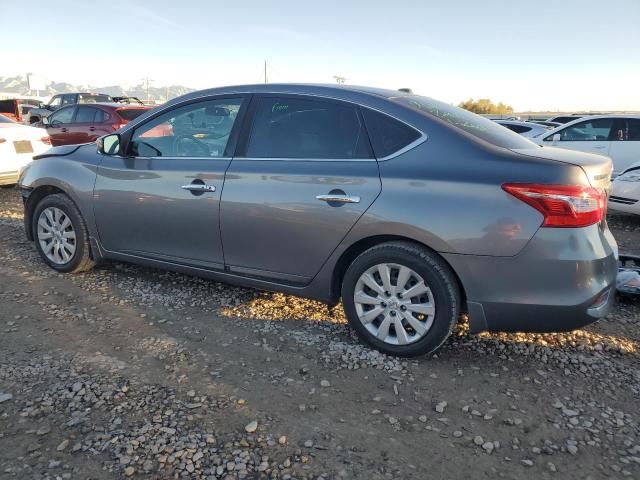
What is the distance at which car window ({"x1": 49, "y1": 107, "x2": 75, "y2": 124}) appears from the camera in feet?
38.9

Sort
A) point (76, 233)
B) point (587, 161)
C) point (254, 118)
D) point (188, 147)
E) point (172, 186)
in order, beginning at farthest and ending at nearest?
1. point (76, 233)
2. point (188, 147)
3. point (172, 186)
4. point (254, 118)
5. point (587, 161)

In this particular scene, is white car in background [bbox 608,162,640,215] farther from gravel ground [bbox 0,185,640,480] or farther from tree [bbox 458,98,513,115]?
tree [bbox 458,98,513,115]

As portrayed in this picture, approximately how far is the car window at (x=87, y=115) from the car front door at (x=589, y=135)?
9596mm

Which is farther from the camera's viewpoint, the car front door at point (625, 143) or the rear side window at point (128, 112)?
the rear side window at point (128, 112)

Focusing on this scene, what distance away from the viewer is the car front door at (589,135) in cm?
991

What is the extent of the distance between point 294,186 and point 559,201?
1.57 m

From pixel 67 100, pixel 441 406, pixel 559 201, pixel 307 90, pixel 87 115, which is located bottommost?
pixel 441 406

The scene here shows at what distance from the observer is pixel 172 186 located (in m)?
3.85

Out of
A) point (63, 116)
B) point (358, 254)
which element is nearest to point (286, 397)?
point (358, 254)

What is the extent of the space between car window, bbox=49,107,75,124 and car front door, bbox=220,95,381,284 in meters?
9.86

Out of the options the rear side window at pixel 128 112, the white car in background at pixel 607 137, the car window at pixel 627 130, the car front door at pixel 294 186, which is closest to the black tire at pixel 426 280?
the car front door at pixel 294 186

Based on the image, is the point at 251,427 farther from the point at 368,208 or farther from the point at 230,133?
the point at 230,133

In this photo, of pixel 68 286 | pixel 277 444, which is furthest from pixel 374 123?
pixel 68 286

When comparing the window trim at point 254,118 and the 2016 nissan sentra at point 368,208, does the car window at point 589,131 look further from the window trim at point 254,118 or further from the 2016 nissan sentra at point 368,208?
the window trim at point 254,118
